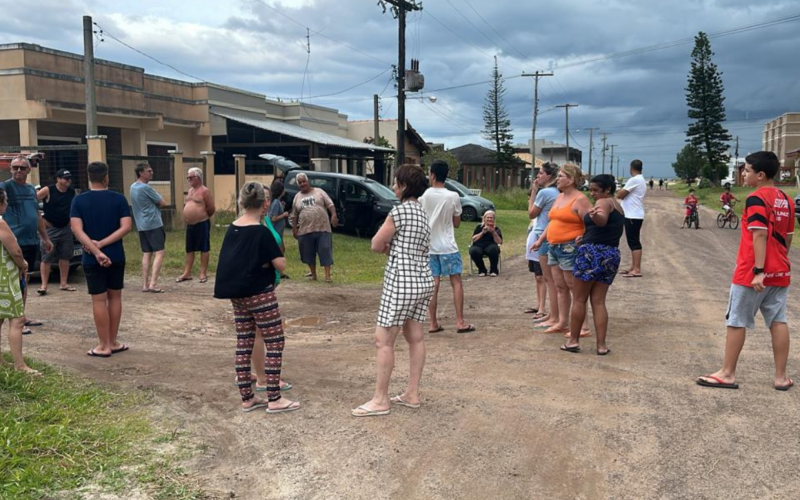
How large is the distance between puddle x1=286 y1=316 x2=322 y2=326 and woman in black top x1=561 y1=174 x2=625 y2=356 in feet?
11.2

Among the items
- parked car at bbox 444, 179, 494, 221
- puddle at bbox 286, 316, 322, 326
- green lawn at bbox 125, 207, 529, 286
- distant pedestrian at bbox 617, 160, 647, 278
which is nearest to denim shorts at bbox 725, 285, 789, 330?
puddle at bbox 286, 316, 322, 326

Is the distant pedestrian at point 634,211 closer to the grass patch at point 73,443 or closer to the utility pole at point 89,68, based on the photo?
the grass patch at point 73,443

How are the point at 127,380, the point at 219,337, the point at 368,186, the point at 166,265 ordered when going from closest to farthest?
the point at 127,380, the point at 219,337, the point at 166,265, the point at 368,186

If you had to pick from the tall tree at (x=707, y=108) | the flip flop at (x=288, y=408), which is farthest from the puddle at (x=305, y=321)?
the tall tree at (x=707, y=108)

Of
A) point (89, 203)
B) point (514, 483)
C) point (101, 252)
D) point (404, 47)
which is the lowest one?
point (514, 483)

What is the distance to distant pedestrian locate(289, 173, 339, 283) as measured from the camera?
1109cm

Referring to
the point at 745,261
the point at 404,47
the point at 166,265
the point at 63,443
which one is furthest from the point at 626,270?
the point at 404,47

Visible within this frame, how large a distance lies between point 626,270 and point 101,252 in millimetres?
9143

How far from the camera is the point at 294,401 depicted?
5.10m

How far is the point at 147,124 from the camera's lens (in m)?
22.8

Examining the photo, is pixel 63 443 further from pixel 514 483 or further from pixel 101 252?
pixel 514 483

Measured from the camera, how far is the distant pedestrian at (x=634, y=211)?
1122 cm

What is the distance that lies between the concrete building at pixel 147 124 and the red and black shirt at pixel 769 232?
539 inches

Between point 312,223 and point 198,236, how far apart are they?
5.94 feet
